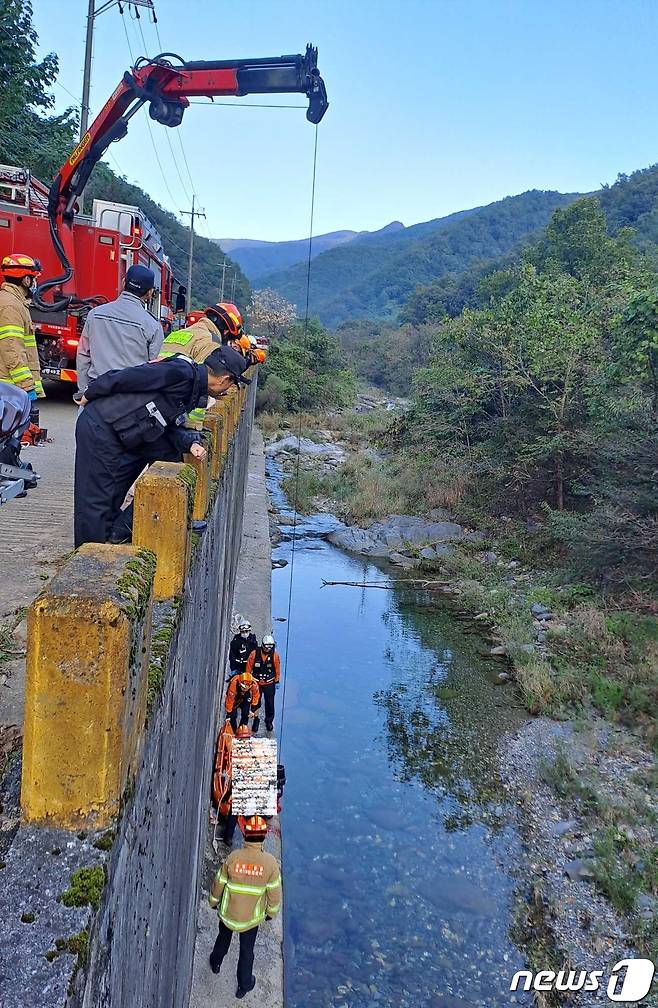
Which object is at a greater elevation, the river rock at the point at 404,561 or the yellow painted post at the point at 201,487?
the yellow painted post at the point at 201,487

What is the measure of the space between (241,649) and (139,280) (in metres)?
5.41

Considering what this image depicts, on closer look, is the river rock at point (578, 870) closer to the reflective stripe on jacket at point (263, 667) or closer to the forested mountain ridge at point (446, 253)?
the reflective stripe on jacket at point (263, 667)

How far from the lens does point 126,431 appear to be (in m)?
3.40

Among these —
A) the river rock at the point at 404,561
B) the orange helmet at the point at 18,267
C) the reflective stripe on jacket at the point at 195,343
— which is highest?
the orange helmet at the point at 18,267

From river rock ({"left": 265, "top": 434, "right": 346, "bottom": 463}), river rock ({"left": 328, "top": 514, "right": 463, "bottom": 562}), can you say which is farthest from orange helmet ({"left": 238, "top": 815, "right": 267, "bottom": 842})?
river rock ({"left": 265, "top": 434, "right": 346, "bottom": 463})

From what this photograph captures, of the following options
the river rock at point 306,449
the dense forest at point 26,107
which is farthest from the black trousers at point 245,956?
the river rock at point 306,449

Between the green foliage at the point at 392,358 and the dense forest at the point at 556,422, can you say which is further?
the green foliage at the point at 392,358

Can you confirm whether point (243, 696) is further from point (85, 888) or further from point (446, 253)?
point (446, 253)

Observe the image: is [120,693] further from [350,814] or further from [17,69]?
[17,69]

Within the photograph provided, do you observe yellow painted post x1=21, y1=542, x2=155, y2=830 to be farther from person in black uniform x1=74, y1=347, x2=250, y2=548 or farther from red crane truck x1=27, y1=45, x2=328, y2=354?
red crane truck x1=27, y1=45, x2=328, y2=354

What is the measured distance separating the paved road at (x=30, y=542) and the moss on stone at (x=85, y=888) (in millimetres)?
1360

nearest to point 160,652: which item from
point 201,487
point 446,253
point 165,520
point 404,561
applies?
point 165,520

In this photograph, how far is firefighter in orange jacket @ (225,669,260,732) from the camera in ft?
28.4
